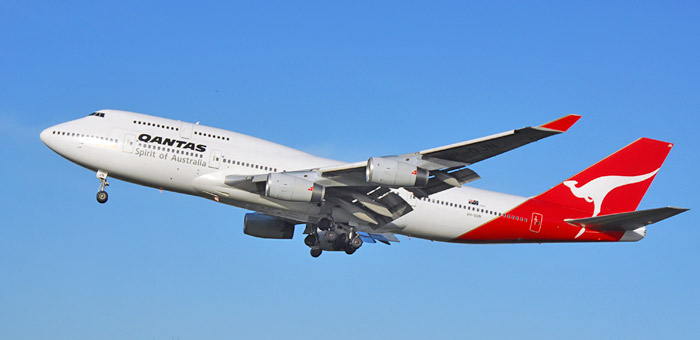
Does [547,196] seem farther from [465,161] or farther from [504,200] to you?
[465,161]

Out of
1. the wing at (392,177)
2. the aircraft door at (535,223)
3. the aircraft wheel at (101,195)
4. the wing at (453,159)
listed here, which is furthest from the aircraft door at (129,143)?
the aircraft door at (535,223)

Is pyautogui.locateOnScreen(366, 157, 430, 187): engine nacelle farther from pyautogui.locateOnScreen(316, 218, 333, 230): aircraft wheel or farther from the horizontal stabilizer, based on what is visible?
the horizontal stabilizer

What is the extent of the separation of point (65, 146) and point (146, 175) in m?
4.04

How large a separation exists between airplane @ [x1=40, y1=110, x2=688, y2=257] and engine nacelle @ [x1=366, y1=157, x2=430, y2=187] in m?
0.04

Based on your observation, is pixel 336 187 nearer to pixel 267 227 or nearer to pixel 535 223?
pixel 267 227

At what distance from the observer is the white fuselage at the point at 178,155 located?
3725 centimetres

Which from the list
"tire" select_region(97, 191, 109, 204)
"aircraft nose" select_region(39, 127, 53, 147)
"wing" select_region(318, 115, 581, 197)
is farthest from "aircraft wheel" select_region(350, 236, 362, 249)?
"aircraft nose" select_region(39, 127, 53, 147)

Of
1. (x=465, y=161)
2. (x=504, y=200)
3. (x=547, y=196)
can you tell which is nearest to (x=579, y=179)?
(x=547, y=196)

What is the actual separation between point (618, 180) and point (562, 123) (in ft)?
55.5

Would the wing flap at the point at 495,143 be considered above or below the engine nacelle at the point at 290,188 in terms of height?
above

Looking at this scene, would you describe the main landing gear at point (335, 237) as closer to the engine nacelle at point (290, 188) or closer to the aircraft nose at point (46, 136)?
the engine nacelle at point (290, 188)

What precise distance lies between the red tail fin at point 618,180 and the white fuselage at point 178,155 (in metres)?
10.4

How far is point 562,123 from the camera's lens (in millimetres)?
29844

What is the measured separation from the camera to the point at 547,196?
4356cm
